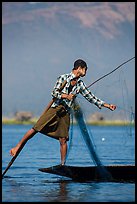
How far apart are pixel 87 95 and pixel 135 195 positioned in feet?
7.00

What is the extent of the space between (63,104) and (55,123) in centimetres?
34

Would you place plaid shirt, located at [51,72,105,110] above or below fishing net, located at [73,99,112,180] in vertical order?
above

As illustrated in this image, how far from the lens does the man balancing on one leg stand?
10836mm

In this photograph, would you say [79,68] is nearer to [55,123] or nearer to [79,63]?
[79,63]

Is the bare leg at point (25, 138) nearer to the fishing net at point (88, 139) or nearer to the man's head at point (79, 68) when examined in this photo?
the fishing net at point (88, 139)

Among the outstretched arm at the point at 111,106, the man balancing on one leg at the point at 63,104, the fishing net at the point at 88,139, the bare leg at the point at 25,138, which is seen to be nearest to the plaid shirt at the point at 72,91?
the man balancing on one leg at the point at 63,104

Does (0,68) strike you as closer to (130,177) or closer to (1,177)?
(1,177)

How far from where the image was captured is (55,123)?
36.7 ft

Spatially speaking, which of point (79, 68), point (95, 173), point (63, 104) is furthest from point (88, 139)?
point (79, 68)

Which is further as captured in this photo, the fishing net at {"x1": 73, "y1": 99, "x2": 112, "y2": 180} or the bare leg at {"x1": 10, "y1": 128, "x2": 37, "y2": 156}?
the fishing net at {"x1": 73, "y1": 99, "x2": 112, "y2": 180}

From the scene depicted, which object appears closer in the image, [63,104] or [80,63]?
[80,63]

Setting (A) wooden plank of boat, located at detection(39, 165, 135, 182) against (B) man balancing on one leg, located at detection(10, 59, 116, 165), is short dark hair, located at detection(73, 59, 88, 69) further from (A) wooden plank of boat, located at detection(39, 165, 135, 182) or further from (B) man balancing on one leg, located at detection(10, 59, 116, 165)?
(A) wooden plank of boat, located at detection(39, 165, 135, 182)

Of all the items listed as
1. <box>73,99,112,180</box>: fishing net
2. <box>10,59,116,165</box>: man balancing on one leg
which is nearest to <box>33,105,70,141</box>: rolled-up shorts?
<box>10,59,116,165</box>: man balancing on one leg

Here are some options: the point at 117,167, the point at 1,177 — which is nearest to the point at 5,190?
the point at 1,177
